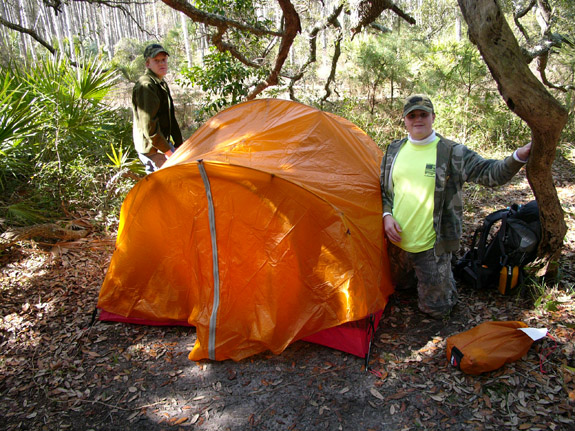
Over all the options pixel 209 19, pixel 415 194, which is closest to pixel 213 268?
pixel 415 194

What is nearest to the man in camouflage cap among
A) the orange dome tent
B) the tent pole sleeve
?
the orange dome tent

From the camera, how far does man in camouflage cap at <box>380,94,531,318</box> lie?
291cm

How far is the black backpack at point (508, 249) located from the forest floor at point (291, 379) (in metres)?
0.17

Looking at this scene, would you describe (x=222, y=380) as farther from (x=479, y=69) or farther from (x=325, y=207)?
(x=479, y=69)

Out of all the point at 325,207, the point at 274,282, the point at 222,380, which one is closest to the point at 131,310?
the point at 222,380

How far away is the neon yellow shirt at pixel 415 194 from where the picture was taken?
2.95 meters

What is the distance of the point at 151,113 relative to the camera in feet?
13.2

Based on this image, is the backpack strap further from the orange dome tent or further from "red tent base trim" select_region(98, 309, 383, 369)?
"red tent base trim" select_region(98, 309, 383, 369)

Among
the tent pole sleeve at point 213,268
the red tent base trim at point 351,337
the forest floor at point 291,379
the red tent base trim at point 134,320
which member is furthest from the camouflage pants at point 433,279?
the red tent base trim at point 134,320

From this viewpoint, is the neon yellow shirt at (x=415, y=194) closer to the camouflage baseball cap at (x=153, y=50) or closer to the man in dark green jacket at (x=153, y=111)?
the man in dark green jacket at (x=153, y=111)

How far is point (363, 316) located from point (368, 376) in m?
0.40

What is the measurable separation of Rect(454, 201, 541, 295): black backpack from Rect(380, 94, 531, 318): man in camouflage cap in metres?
0.39

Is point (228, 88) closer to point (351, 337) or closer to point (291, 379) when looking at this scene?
point (351, 337)

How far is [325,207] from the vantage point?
2.88 m
